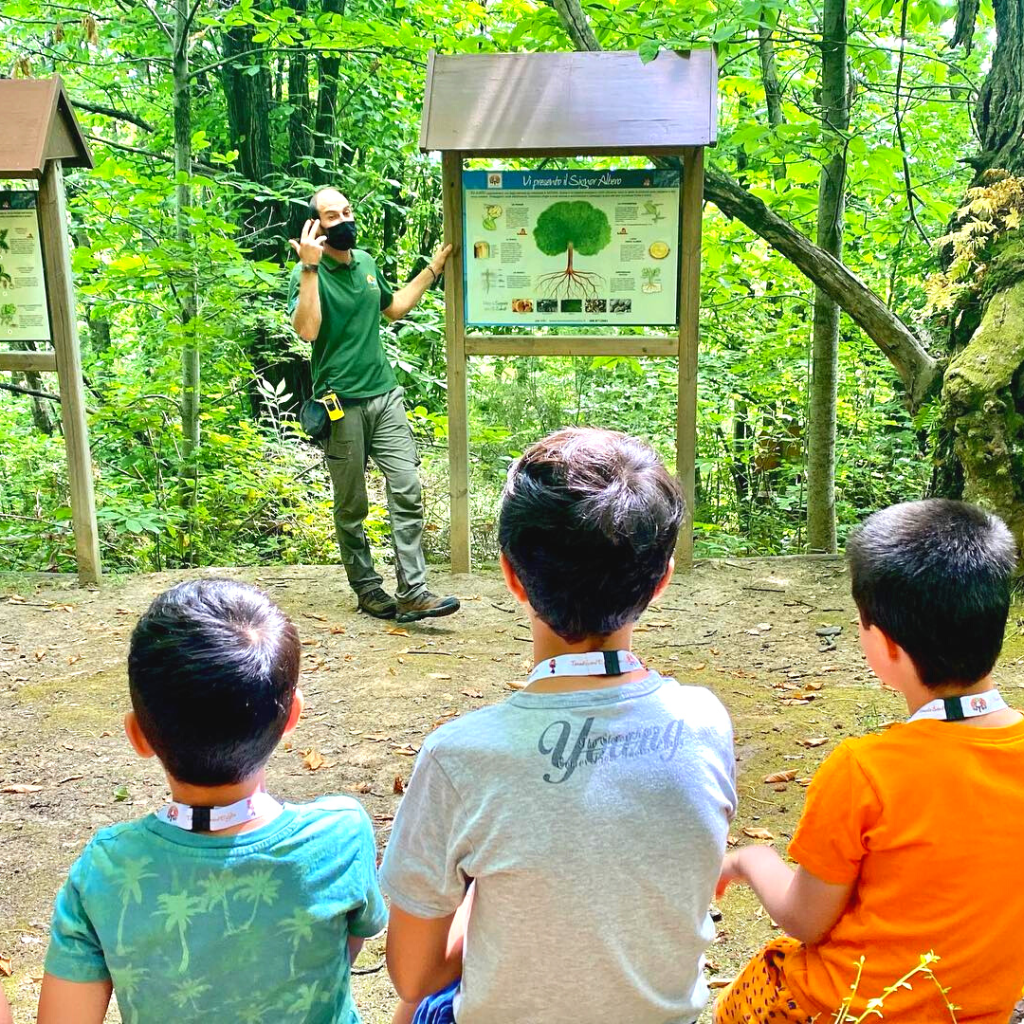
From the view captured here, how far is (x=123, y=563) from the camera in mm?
7680

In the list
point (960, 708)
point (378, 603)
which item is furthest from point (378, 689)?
point (960, 708)

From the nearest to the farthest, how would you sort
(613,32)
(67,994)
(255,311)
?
(67,994) < (613,32) < (255,311)

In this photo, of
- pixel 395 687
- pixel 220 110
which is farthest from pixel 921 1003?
pixel 220 110

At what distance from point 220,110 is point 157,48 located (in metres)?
1.96

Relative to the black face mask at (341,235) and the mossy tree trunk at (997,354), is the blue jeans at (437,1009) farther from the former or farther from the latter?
the black face mask at (341,235)

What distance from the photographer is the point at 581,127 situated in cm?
533

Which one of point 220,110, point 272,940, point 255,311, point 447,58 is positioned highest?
point 220,110

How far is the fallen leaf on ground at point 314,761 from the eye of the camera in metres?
3.61

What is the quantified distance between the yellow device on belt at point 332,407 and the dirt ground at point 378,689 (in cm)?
112

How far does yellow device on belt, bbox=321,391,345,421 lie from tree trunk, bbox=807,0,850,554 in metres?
3.39

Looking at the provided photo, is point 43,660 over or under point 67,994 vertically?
under

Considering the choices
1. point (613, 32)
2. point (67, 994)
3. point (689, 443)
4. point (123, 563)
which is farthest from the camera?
point (123, 563)

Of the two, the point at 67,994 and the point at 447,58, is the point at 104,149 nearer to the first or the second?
the point at 447,58

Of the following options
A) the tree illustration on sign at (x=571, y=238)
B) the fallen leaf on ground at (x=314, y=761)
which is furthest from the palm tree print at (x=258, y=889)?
the tree illustration on sign at (x=571, y=238)
